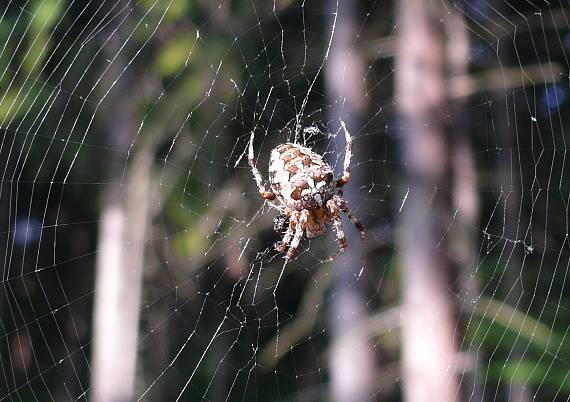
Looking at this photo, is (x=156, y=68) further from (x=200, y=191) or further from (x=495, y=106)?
(x=495, y=106)

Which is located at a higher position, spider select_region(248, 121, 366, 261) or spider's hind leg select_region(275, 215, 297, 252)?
spider select_region(248, 121, 366, 261)

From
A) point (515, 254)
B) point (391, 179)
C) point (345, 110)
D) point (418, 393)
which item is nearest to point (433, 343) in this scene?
point (418, 393)

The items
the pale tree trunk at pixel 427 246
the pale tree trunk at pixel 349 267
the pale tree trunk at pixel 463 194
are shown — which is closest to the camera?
the pale tree trunk at pixel 427 246

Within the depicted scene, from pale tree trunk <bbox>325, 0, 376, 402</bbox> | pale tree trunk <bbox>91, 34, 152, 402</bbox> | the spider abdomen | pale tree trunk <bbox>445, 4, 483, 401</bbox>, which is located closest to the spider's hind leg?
the spider abdomen

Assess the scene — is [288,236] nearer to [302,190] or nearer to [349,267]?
[302,190]

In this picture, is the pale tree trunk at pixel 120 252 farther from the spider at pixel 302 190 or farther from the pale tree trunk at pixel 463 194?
the spider at pixel 302 190

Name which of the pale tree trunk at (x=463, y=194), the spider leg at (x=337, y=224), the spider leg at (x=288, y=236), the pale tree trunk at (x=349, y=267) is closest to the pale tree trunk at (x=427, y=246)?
the pale tree trunk at (x=463, y=194)

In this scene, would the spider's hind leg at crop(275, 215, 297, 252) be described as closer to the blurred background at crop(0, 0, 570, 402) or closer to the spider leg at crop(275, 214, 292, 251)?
the spider leg at crop(275, 214, 292, 251)
